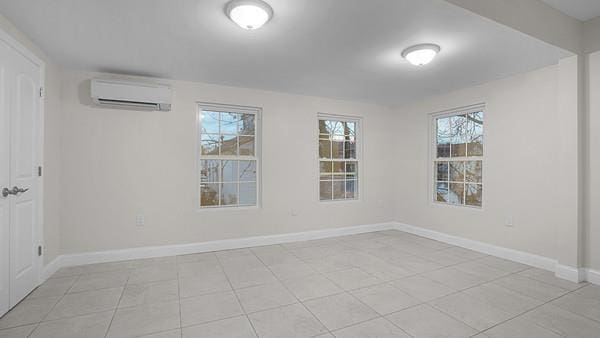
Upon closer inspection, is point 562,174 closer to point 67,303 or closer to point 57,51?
point 67,303

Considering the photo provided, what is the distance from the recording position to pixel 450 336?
6.33 feet

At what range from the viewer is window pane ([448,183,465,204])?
429cm

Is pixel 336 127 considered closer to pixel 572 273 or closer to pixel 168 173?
pixel 168 173

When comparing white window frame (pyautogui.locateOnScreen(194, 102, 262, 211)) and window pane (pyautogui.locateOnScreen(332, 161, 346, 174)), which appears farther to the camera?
window pane (pyautogui.locateOnScreen(332, 161, 346, 174))

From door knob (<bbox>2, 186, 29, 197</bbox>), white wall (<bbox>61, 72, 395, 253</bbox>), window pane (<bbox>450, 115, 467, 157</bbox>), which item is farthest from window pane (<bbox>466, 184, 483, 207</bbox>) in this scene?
door knob (<bbox>2, 186, 29, 197</bbox>)

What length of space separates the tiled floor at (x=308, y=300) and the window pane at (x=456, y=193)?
1.01 meters

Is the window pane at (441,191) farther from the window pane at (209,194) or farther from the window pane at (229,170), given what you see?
the window pane at (209,194)

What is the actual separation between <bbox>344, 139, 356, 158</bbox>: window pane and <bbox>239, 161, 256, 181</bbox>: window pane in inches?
67.9

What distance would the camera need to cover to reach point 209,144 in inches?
160

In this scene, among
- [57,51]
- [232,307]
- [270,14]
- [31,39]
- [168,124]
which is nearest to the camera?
[270,14]

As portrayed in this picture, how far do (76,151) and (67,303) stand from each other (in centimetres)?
176

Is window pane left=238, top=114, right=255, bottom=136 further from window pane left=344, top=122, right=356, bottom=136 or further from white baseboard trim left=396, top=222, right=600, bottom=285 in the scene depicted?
white baseboard trim left=396, top=222, right=600, bottom=285

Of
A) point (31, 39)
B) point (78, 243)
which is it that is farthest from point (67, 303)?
point (31, 39)

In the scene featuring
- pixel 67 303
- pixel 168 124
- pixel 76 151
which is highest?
pixel 168 124
